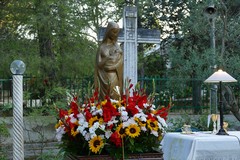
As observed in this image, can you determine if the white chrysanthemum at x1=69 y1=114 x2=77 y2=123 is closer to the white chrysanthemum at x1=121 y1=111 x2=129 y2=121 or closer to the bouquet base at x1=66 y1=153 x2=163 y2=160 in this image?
the bouquet base at x1=66 y1=153 x2=163 y2=160

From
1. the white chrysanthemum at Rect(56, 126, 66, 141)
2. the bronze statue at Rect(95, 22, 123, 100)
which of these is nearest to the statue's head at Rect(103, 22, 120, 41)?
the bronze statue at Rect(95, 22, 123, 100)

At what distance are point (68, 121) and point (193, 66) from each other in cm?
728

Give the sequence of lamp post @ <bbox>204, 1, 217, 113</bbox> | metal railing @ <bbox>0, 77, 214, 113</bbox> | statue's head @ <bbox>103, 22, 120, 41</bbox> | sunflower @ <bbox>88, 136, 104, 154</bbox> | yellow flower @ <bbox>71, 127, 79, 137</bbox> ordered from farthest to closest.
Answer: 1. metal railing @ <bbox>0, 77, 214, 113</bbox>
2. lamp post @ <bbox>204, 1, 217, 113</bbox>
3. statue's head @ <bbox>103, 22, 120, 41</bbox>
4. yellow flower @ <bbox>71, 127, 79, 137</bbox>
5. sunflower @ <bbox>88, 136, 104, 154</bbox>

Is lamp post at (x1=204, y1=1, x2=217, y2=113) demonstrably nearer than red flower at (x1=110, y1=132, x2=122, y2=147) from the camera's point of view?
No

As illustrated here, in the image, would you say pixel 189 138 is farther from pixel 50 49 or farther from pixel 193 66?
pixel 50 49

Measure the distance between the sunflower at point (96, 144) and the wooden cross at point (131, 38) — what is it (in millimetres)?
4543

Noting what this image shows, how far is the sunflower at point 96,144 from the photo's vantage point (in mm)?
3230

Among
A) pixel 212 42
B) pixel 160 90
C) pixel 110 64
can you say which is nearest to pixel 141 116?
pixel 110 64

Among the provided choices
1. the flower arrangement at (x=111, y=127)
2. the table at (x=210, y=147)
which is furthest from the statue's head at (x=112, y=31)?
the flower arrangement at (x=111, y=127)

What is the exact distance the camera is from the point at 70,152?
3.53 meters

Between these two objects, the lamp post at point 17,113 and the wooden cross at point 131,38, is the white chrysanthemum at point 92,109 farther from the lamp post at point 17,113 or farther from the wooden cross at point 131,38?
the wooden cross at point 131,38

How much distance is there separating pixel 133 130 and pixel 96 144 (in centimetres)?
33

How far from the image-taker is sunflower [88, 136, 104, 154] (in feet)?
10.6

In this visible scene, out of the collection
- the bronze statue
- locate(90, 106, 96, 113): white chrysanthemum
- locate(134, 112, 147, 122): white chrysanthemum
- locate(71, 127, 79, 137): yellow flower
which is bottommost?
locate(71, 127, 79, 137): yellow flower
